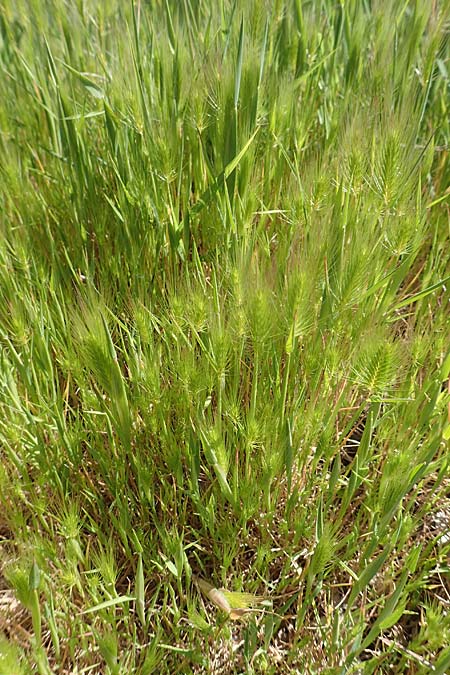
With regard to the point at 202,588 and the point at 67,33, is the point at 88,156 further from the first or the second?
the point at 202,588

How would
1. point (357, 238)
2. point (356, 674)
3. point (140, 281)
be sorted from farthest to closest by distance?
point (140, 281), point (356, 674), point (357, 238)

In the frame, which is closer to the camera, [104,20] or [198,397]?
[198,397]

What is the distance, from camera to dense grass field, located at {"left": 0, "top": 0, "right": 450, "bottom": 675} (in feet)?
2.58

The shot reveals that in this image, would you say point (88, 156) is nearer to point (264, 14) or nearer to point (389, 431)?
point (264, 14)

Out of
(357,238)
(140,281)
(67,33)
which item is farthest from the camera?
(67,33)

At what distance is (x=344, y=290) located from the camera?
77 cm

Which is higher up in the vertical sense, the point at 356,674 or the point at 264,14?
the point at 264,14

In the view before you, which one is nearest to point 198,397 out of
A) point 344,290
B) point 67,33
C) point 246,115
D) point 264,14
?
point 344,290

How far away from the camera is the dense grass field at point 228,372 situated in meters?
0.79

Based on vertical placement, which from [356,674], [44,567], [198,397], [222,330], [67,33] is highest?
[67,33]

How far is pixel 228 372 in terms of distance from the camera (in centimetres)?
93

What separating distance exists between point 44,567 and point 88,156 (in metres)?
0.67

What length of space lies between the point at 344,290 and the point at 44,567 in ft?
1.70

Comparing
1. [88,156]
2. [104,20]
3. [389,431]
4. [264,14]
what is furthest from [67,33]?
[389,431]
